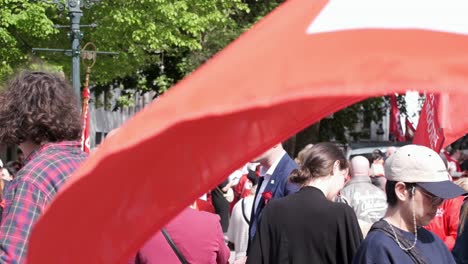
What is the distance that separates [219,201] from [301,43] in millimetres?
13035

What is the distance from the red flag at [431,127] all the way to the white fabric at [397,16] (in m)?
6.01

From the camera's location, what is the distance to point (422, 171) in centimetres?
400

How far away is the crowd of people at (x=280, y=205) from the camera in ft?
11.2

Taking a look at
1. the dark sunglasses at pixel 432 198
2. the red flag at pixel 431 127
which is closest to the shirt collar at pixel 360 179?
the red flag at pixel 431 127

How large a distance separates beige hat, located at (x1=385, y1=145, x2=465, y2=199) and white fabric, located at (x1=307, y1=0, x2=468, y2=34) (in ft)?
8.11

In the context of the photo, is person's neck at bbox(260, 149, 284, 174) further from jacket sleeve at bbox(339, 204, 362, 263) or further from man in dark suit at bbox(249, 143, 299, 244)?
jacket sleeve at bbox(339, 204, 362, 263)

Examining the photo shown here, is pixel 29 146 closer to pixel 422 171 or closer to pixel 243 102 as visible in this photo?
pixel 422 171

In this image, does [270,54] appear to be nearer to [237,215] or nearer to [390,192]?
[390,192]

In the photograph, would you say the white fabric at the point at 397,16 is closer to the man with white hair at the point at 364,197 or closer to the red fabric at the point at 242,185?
the man with white hair at the point at 364,197

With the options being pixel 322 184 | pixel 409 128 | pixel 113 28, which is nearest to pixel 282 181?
pixel 322 184

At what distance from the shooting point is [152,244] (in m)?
4.91

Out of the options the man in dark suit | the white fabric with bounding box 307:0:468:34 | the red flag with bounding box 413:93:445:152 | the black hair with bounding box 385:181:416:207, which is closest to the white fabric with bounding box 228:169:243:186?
the red flag with bounding box 413:93:445:152

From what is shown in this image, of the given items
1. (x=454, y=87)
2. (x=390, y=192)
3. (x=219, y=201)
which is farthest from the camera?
(x=219, y=201)

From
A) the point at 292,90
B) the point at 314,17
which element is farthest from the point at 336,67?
the point at 314,17
